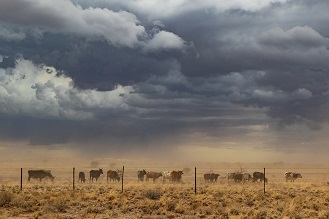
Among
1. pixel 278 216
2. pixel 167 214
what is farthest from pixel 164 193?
pixel 278 216

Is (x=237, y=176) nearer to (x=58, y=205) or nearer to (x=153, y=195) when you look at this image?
(x=153, y=195)

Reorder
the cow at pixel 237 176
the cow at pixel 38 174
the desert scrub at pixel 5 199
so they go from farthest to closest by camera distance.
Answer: the cow at pixel 38 174 → the cow at pixel 237 176 → the desert scrub at pixel 5 199

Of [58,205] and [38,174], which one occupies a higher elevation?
[58,205]

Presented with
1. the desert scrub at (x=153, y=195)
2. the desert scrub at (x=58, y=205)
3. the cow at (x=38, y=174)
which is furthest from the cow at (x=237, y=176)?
the desert scrub at (x=58, y=205)

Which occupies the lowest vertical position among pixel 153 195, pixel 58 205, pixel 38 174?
pixel 38 174

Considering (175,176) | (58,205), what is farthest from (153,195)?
(175,176)

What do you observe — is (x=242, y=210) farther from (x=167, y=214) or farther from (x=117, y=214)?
(x=117, y=214)

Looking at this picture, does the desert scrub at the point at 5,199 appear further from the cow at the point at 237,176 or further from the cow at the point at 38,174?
the cow at the point at 237,176

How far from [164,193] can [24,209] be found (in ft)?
38.0

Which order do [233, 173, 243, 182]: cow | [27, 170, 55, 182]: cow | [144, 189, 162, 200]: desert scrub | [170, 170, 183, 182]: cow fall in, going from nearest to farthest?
[144, 189, 162, 200]: desert scrub < [170, 170, 183, 182]: cow < [233, 173, 243, 182]: cow < [27, 170, 55, 182]: cow

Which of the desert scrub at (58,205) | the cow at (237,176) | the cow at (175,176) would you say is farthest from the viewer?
the cow at (237,176)

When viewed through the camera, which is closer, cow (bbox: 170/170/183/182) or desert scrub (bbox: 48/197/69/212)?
desert scrub (bbox: 48/197/69/212)

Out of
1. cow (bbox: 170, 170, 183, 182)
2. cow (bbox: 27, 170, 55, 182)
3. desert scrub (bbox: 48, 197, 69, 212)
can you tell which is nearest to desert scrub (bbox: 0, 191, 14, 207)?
desert scrub (bbox: 48, 197, 69, 212)

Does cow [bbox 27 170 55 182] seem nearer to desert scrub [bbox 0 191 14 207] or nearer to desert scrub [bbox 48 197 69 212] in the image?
desert scrub [bbox 0 191 14 207]
